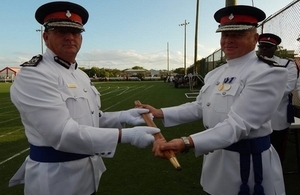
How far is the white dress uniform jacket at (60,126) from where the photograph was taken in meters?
1.85

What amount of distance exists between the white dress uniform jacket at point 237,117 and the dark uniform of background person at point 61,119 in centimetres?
50

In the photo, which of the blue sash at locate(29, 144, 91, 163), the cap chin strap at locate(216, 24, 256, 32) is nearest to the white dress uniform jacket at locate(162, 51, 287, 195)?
the cap chin strap at locate(216, 24, 256, 32)

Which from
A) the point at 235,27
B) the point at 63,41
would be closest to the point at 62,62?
the point at 63,41

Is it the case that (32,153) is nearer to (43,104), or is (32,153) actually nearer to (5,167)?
(43,104)

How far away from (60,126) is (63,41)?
70 centimetres

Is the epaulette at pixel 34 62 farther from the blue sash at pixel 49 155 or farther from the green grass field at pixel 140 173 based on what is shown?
the green grass field at pixel 140 173

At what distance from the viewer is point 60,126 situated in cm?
183

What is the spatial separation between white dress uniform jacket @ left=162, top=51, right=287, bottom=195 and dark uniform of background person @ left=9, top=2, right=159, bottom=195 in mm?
504

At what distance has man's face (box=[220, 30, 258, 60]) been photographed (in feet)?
7.40

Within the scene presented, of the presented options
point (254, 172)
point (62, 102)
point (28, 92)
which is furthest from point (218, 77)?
point (28, 92)

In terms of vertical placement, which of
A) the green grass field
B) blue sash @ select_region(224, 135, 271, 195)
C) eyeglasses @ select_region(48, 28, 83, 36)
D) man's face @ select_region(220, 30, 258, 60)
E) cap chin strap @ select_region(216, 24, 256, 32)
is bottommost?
the green grass field

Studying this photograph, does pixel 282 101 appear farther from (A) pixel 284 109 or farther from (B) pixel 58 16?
(B) pixel 58 16

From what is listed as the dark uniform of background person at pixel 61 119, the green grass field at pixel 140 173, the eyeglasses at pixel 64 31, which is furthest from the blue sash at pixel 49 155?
the green grass field at pixel 140 173

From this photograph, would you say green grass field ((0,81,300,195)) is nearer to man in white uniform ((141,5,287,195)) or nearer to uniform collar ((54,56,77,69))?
man in white uniform ((141,5,287,195))
